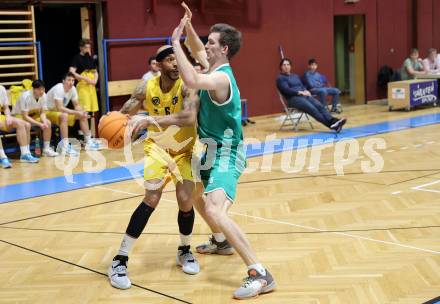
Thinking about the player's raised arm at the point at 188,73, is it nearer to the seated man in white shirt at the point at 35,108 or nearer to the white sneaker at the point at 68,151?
the seated man in white shirt at the point at 35,108

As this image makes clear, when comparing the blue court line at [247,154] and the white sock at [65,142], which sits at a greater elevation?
the white sock at [65,142]

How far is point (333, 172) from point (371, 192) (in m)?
1.35

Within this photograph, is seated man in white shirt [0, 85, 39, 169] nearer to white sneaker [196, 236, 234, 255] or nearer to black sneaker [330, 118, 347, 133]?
black sneaker [330, 118, 347, 133]

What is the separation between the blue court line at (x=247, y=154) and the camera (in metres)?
8.48

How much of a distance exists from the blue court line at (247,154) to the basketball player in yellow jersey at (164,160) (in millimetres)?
3373

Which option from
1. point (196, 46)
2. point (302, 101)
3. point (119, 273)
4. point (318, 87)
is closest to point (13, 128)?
point (302, 101)

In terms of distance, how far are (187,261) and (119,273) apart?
22.8 inches

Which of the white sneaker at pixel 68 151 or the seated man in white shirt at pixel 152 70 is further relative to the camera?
the seated man in white shirt at pixel 152 70

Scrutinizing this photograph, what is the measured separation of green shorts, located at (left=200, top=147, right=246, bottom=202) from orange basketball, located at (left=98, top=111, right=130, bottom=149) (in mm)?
679

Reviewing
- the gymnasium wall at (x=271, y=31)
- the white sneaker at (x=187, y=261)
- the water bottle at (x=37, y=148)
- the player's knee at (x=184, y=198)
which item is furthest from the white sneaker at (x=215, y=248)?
the gymnasium wall at (x=271, y=31)

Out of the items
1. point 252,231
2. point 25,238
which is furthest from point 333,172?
point 25,238

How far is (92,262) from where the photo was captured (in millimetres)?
5445

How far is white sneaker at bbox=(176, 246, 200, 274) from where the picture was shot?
512 centimetres

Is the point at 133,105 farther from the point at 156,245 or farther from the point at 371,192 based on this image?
the point at 371,192
